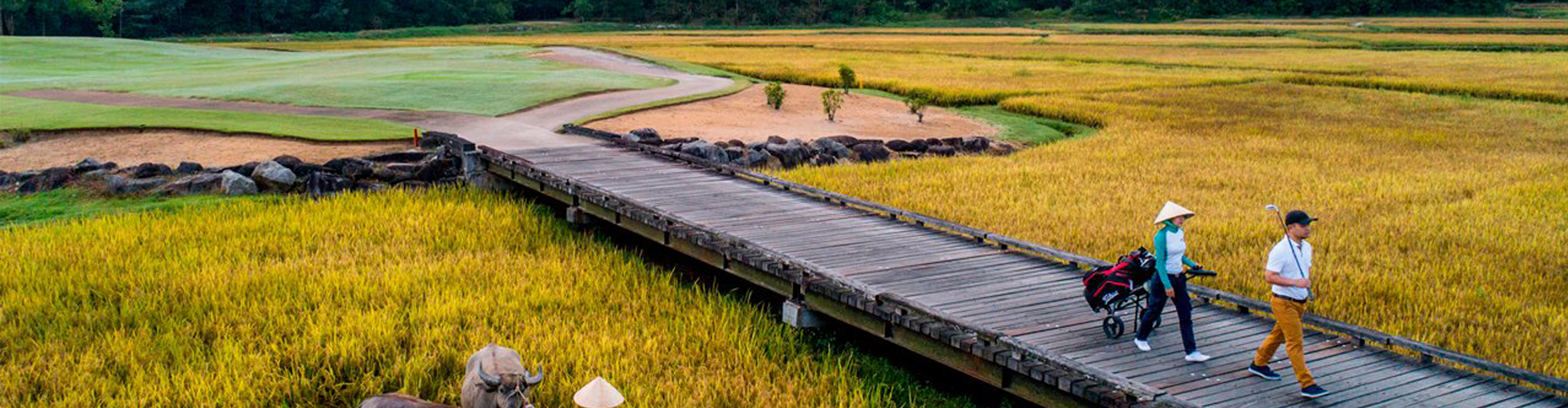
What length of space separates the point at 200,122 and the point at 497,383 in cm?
1840

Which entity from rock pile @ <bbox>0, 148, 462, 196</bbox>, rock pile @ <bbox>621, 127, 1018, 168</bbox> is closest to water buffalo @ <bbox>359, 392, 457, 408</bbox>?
rock pile @ <bbox>0, 148, 462, 196</bbox>

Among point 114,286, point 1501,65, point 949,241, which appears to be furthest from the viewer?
point 1501,65

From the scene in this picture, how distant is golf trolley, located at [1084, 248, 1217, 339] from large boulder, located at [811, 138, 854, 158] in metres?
13.8

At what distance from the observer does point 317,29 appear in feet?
301

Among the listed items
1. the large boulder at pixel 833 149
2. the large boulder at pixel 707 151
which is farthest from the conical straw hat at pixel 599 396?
the large boulder at pixel 833 149

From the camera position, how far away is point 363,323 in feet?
34.3

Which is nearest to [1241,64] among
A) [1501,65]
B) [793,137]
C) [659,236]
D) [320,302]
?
[1501,65]

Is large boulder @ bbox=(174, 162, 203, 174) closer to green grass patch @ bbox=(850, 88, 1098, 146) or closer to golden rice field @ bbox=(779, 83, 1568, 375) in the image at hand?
golden rice field @ bbox=(779, 83, 1568, 375)

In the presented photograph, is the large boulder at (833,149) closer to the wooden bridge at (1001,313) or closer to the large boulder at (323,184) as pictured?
the wooden bridge at (1001,313)

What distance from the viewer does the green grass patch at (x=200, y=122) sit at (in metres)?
22.2

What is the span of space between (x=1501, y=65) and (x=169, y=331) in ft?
170

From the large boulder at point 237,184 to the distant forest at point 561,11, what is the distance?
213 feet

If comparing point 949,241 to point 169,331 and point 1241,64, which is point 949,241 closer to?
point 169,331

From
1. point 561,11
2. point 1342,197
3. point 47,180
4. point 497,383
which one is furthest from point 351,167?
point 561,11
